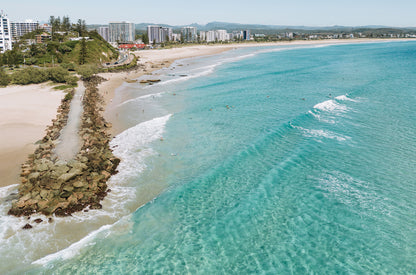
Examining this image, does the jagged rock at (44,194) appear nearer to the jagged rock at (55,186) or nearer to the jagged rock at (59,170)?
the jagged rock at (55,186)

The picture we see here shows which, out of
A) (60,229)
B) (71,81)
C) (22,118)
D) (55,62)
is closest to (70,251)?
(60,229)

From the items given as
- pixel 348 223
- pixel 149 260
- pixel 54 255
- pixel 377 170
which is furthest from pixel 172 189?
pixel 377 170

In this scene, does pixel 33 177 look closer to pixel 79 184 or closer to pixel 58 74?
pixel 79 184

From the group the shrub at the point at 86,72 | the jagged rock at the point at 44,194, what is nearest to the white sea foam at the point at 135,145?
the jagged rock at the point at 44,194

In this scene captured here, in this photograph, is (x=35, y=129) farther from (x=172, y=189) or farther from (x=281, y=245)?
(x=281, y=245)

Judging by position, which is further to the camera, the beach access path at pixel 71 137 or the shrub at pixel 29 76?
the shrub at pixel 29 76

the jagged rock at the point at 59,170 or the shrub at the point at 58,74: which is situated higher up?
the shrub at the point at 58,74

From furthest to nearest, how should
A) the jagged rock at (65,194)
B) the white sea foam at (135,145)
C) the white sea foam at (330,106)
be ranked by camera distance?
the white sea foam at (330,106), the white sea foam at (135,145), the jagged rock at (65,194)
